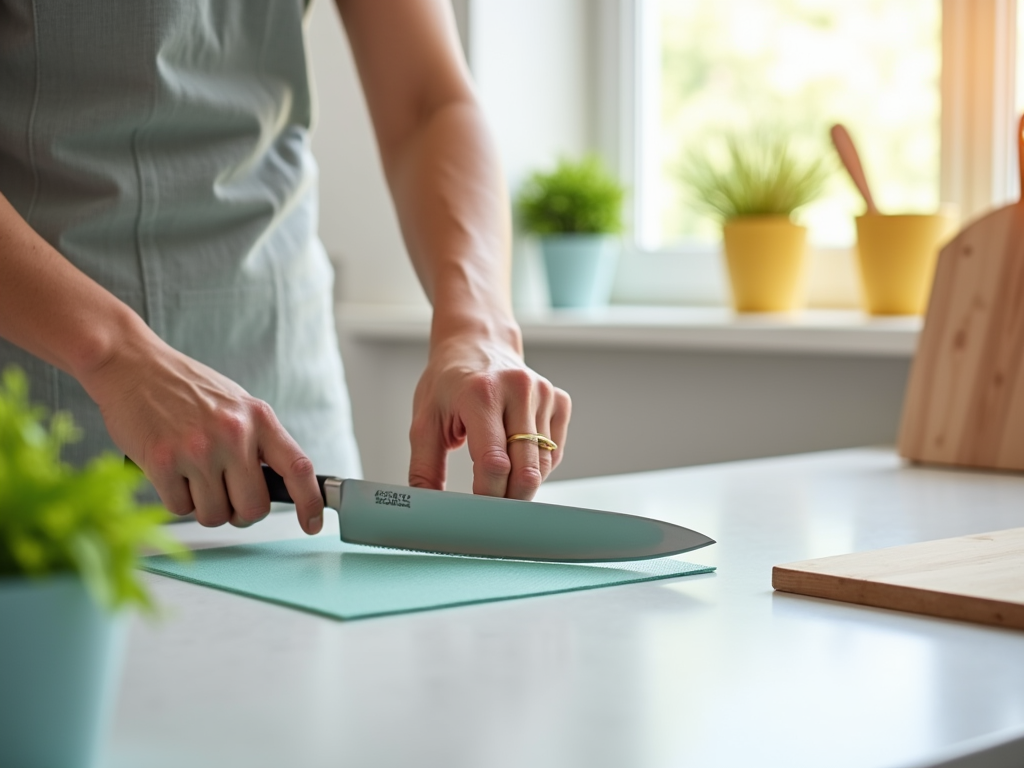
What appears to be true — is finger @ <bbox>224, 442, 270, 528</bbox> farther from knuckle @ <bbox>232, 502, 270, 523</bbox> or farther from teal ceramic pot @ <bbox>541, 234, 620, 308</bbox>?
teal ceramic pot @ <bbox>541, 234, 620, 308</bbox>

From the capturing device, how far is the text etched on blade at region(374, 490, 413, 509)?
2.81ft

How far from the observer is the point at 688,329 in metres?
1.82

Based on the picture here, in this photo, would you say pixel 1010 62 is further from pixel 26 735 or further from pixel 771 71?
pixel 26 735

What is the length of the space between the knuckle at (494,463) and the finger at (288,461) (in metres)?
0.12

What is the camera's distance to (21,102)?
1.11 metres

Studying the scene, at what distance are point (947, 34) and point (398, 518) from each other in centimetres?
130

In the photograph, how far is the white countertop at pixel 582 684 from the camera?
0.49 m

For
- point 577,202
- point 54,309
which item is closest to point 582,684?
point 54,309

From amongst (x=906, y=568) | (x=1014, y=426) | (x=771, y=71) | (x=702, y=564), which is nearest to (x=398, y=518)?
(x=702, y=564)

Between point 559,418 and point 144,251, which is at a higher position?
point 144,251

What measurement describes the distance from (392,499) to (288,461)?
0.07 metres

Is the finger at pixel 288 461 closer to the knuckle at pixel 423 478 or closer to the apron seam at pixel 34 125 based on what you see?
the knuckle at pixel 423 478

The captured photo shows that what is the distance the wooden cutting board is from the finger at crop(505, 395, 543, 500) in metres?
0.21

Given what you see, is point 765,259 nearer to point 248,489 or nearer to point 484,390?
point 484,390
